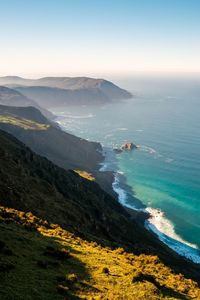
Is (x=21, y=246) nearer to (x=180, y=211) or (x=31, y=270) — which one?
(x=31, y=270)

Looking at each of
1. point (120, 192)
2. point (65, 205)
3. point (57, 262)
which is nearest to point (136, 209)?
point (120, 192)

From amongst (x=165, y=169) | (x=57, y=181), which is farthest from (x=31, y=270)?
(x=165, y=169)

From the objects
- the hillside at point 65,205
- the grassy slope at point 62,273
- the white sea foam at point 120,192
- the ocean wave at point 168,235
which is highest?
the grassy slope at point 62,273

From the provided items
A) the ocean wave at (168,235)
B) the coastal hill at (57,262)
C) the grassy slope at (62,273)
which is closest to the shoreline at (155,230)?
the ocean wave at (168,235)

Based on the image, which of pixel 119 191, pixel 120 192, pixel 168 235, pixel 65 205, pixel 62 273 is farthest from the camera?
pixel 119 191

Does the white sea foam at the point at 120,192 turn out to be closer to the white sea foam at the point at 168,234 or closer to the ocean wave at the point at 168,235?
the white sea foam at the point at 168,234

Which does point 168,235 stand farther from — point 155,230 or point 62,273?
point 62,273

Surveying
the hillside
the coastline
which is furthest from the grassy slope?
the coastline
